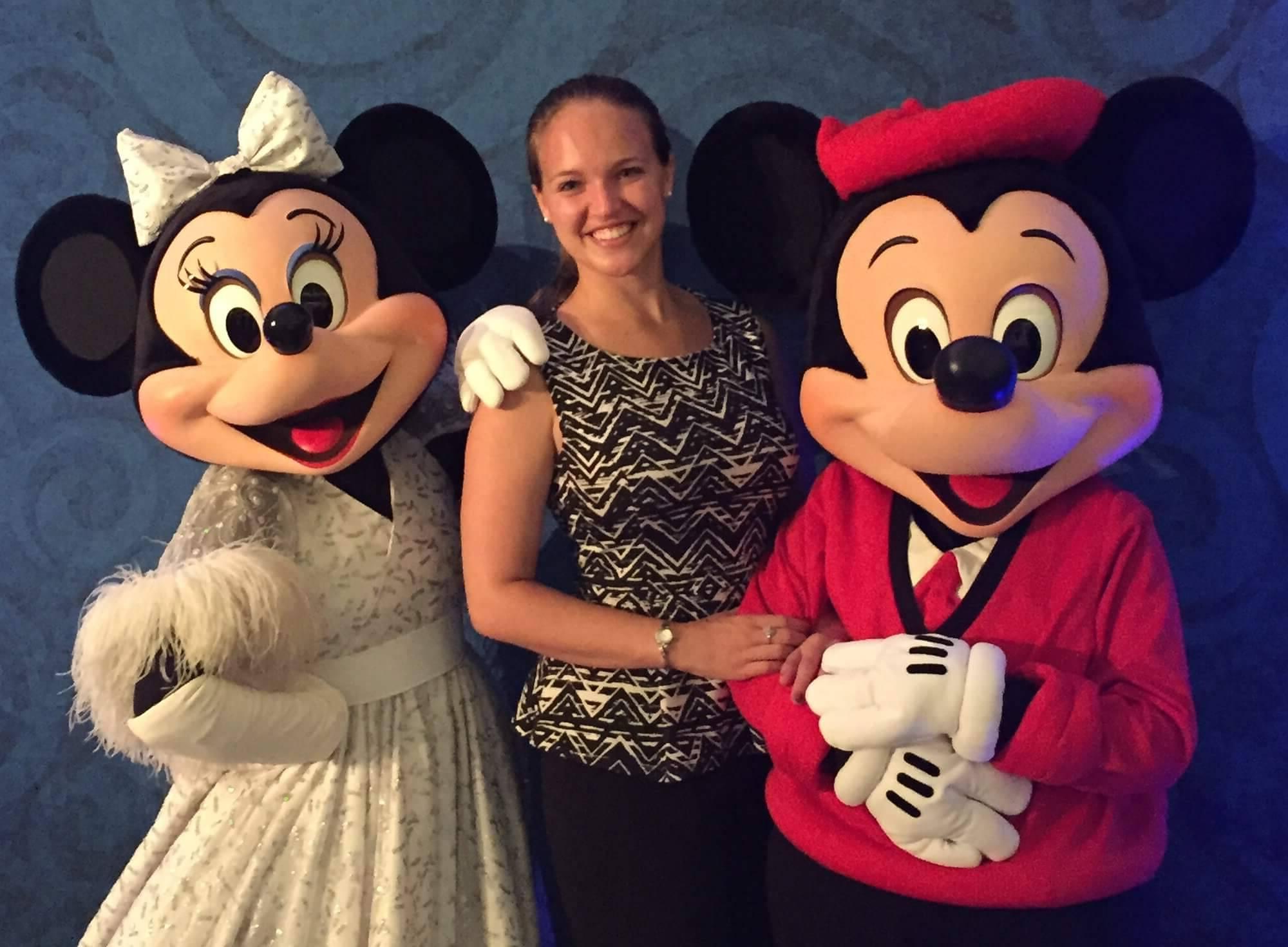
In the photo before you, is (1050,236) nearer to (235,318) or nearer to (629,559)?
(629,559)

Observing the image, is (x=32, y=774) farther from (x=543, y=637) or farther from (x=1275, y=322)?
(x=1275, y=322)

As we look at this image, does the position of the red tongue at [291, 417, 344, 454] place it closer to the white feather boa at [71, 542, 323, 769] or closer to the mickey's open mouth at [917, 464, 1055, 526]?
the white feather boa at [71, 542, 323, 769]

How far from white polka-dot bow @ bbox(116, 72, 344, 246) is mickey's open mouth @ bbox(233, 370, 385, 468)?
0.87 ft

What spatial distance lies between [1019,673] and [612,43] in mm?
947

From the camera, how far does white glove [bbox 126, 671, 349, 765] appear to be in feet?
3.21

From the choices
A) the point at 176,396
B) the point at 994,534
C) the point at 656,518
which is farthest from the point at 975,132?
the point at 176,396

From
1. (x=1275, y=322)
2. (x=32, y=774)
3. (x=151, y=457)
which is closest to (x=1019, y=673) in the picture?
(x=1275, y=322)

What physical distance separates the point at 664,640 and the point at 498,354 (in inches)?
13.8

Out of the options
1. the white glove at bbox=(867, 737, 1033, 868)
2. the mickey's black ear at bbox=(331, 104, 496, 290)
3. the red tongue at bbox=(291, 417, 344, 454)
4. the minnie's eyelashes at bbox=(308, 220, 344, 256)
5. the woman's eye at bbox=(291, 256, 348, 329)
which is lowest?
the white glove at bbox=(867, 737, 1033, 868)

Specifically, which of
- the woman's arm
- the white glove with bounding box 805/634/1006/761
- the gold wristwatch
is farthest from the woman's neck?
the white glove with bounding box 805/634/1006/761

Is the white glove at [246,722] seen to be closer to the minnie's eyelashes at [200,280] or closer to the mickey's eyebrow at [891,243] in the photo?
the minnie's eyelashes at [200,280]

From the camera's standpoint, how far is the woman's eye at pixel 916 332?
0.88 meters

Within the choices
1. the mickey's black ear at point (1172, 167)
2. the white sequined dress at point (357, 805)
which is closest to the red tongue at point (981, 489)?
the mickey's black ear at point (1172, 167)

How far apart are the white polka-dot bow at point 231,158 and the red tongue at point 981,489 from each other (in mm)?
781
